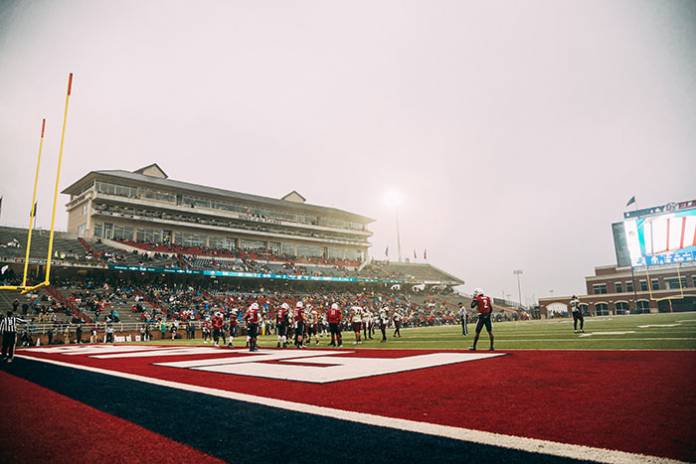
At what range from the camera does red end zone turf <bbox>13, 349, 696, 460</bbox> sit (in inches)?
140

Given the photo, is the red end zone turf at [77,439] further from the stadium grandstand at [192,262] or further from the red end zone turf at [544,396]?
the stadium grandstand at [192,262]

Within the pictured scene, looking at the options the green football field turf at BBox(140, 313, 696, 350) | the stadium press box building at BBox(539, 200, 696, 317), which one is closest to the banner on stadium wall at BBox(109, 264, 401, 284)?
the green football field turf at BBox(140, 313, 696, 350)

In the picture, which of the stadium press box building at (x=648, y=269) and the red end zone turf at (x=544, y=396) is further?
the stadium press box building at (x=648, y=269)

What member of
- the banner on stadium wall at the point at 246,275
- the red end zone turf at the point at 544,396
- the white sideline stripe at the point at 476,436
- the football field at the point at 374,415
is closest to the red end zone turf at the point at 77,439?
the football field at the point at 374,415

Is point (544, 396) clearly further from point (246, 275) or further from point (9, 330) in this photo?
point (246, 275)

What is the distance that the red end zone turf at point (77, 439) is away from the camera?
11.0ft

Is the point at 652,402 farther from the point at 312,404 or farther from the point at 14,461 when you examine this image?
the point at 14,461

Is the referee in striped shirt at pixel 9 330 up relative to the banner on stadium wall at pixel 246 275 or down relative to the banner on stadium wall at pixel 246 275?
down

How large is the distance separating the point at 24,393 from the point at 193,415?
13.8 feet

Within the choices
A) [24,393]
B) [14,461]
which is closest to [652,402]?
[14,461]

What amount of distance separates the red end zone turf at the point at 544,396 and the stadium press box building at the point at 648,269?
141 ft

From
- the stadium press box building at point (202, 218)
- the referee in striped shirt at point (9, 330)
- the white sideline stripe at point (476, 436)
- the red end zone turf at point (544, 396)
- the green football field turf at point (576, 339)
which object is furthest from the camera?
the stadium press box building at point (202, 218)

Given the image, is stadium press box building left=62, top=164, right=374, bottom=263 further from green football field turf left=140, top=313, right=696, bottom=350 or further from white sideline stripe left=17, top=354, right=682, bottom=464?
white sideline stripe left=17, top=354, right=682, bottom=464

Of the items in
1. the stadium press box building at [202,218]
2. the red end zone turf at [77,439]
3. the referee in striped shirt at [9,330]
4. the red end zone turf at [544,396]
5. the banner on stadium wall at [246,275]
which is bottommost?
the red end zone turf at [77,439]
